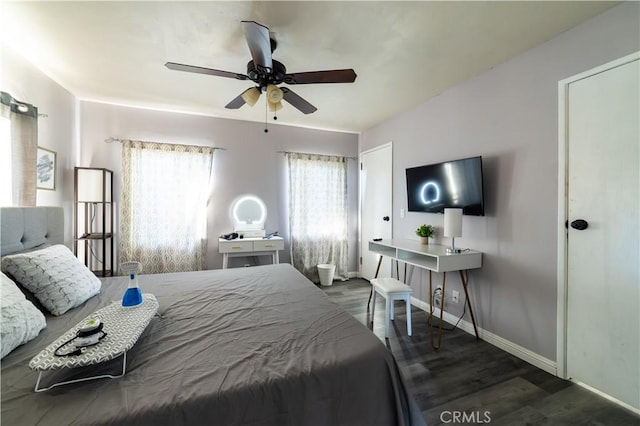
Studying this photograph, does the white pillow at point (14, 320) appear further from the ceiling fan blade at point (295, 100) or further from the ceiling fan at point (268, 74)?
the ceiling fan blade at point (295, 100)

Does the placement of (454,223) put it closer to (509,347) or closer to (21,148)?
(509,347)

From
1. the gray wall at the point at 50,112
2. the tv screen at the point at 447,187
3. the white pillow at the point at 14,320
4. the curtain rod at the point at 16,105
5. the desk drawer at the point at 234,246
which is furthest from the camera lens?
the desk drawer at the point at 234,246

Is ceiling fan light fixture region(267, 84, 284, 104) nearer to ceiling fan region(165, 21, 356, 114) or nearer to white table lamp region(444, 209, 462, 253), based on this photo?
ceiling fan region(165, 21, 356, 114)

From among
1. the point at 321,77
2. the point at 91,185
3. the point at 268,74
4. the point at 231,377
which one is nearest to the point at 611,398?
the point at 231,377

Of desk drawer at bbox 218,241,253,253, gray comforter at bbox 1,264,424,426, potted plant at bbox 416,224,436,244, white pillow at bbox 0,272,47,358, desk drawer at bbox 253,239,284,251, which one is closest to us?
gray comforter at bbox 1,264,424,426

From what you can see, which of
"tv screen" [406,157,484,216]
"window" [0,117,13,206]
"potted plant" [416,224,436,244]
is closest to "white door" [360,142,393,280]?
"tv screen" [406,157,484,216]

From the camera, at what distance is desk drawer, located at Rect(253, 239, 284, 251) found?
11.7 feet

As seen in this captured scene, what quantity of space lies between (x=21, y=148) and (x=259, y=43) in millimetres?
2131

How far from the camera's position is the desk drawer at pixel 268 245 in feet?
11.7

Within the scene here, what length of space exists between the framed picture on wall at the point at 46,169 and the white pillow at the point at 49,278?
4.72 ft

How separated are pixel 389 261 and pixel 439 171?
1.53m

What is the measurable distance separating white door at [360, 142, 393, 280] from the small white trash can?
0.66 meters

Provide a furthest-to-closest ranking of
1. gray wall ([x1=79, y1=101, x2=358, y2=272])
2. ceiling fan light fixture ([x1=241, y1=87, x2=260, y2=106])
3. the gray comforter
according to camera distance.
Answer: gray wall ([x1=79, y1=101, x2=358, y2=272]) < ceiling fan light fixture ([x1=241, y1=87, x2=260, y2=106]) < the gray comforter

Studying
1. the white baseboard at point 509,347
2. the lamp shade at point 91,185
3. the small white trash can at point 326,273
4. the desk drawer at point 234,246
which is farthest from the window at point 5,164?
the white baseboard at point 509,347
